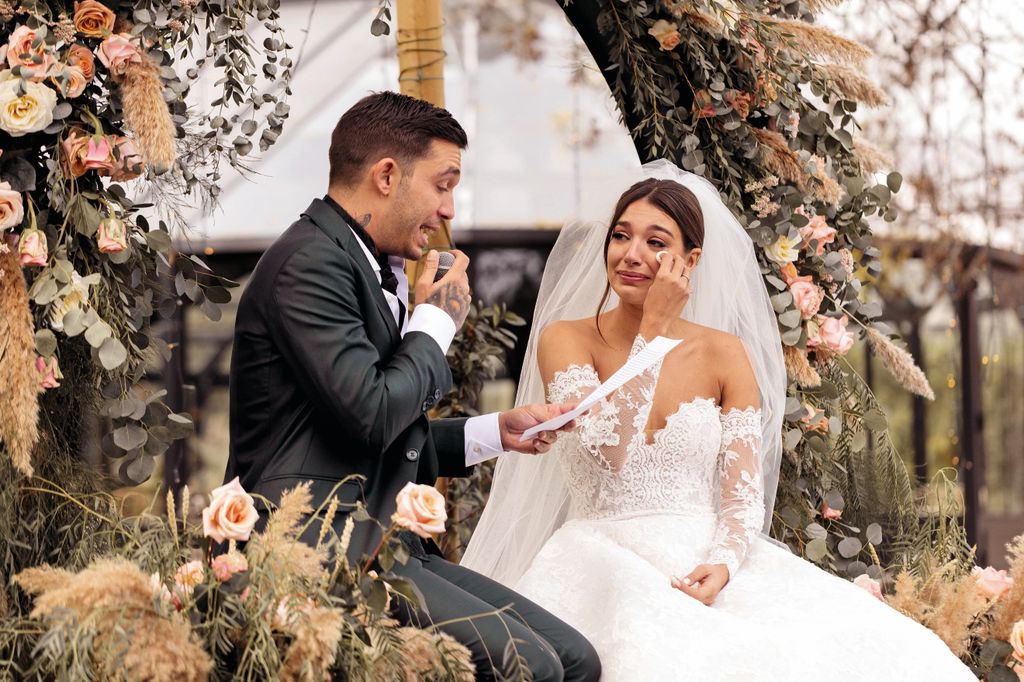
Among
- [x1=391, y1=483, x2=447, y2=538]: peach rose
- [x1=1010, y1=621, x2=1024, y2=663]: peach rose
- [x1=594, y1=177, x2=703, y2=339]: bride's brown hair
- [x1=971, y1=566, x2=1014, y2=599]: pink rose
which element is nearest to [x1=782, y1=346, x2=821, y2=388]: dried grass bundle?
[x1=594, y1=177, x2=703, y2=339]: bride's brown hair

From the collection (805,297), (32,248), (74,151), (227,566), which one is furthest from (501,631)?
(805,297)

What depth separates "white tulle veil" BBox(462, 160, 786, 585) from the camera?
357 cm

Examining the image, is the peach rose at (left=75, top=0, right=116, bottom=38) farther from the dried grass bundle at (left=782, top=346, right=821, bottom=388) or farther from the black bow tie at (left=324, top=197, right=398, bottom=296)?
the dried grass bundle at (left=782, top=346, right=821, bottom=388)

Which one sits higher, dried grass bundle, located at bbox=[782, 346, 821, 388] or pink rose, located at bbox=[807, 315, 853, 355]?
pink rose, located at bbox=[807, 315, 853, 355]

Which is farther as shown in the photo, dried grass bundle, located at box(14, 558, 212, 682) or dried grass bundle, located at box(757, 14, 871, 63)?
dried grass bundle, located at box(757, 14, 871, 63)

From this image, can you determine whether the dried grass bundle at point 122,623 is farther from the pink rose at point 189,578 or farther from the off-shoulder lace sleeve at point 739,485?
the off-shoulder lace sleeve at point 739,485

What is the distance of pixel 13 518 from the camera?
2.65 metres

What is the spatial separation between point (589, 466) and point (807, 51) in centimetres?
138

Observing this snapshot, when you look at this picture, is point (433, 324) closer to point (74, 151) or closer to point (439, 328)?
point (439, 328)

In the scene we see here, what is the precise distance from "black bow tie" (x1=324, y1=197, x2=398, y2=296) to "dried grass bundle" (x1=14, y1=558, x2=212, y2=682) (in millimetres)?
936

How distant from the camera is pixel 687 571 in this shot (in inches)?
124

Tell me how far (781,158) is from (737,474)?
102cm

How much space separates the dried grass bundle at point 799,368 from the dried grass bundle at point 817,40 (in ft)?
2.86

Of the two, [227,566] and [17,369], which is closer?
[227,566]
